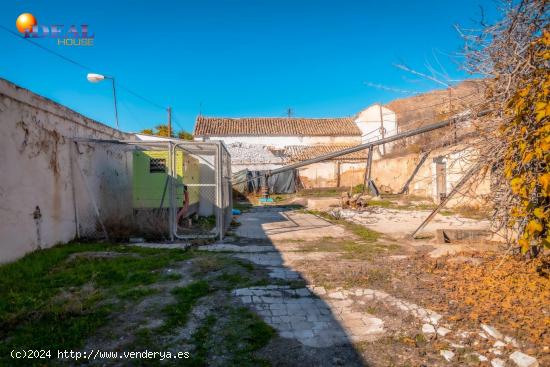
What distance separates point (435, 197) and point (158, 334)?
15.3 metres

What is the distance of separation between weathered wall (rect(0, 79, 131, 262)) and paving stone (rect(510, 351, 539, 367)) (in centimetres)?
650

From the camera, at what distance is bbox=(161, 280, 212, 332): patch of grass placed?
10.8 ft

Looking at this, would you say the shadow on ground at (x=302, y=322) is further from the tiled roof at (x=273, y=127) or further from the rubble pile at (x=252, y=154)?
the tiled roof at (x=273, y=127)

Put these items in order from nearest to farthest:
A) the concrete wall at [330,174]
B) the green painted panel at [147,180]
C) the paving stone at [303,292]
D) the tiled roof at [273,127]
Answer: the paving stone at [303,292] < the green painted panel at [147,180] < the concrete wall at [330,174] < the tiled roof at [273,127]

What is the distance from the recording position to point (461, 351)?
2748 millimetres

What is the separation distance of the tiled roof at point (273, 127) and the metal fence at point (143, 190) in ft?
69.7

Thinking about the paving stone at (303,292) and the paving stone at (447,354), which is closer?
the paving stone at (447,354)

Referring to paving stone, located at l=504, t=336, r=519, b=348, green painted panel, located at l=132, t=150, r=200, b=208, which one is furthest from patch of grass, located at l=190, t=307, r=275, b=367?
green painted panel, located at l=132, t=150, r=200, b=208

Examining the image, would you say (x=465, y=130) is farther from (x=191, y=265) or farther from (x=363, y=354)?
(x=191, y=265)

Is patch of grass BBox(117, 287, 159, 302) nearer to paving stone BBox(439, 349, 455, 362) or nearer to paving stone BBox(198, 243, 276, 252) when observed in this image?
paving stone BBox(198, 243, 276, 252)

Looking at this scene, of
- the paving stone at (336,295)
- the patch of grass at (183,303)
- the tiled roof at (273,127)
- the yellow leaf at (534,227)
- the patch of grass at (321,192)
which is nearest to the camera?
the yellow leaf at (534,227)

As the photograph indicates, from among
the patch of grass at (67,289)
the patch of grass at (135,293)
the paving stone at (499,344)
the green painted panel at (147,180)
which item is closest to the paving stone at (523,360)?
the paving stone at (499,344)

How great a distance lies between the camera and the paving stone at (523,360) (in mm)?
2516

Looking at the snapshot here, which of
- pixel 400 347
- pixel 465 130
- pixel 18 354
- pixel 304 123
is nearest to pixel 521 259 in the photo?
pixel 465 130
